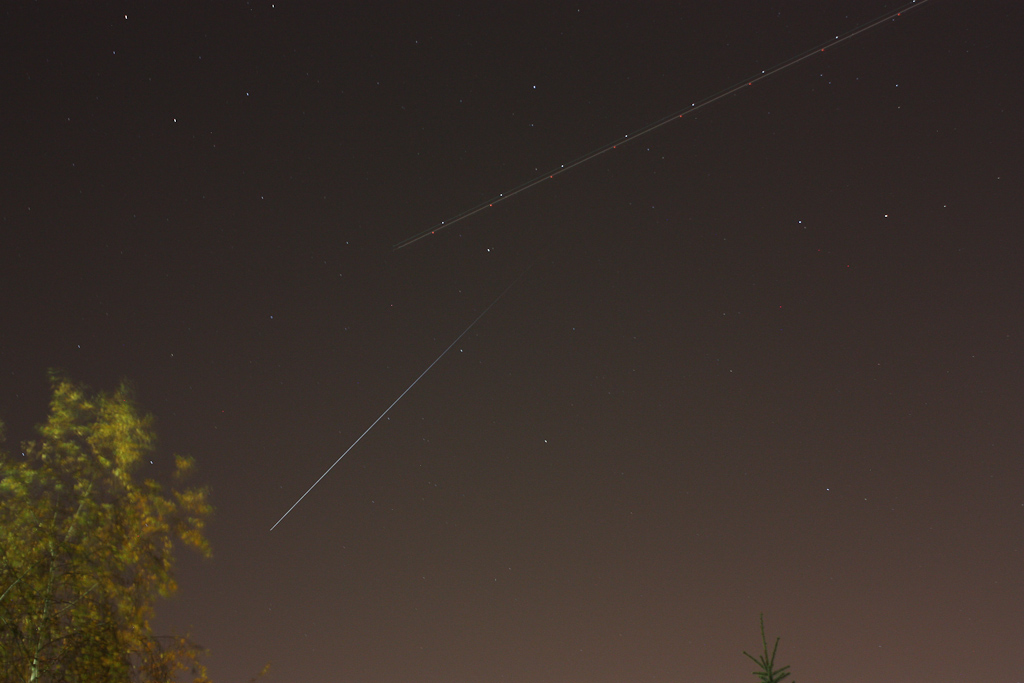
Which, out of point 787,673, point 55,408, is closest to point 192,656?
point 55,408

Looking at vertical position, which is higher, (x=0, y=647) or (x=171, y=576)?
(x=171, y=576)

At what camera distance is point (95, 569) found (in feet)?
27.4

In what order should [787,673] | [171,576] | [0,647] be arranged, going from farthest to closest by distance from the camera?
[171,576] → [0,647] → [787,673]

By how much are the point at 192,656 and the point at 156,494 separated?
5.25ft

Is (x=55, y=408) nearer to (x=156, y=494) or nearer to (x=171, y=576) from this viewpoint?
(x=156, y=494)

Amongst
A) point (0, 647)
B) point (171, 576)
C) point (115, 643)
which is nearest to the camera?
point (0, 647)

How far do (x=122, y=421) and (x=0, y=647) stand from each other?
227cm

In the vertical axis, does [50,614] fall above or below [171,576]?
below

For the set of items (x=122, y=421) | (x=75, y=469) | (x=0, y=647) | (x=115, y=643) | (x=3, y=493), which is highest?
(x=122, y=421)

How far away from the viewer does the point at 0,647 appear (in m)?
7.59

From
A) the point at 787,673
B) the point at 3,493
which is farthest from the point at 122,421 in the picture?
the point at 787,673

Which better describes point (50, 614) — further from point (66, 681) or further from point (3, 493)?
point (3, 493)

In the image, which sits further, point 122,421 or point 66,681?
point 122,421

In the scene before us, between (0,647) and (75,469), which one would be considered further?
(75,469)
